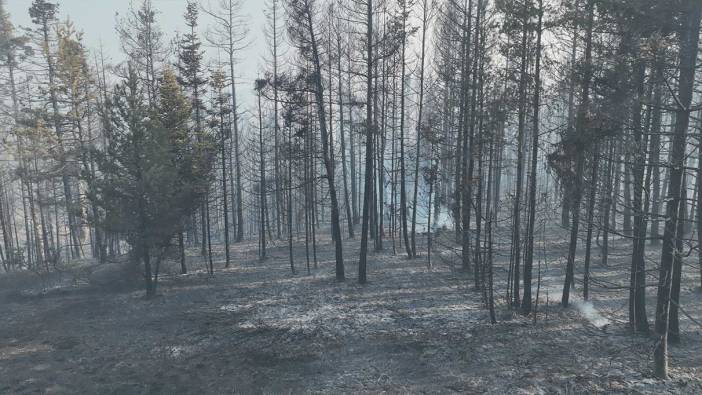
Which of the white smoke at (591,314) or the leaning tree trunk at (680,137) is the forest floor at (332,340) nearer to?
the white smoke at (591,314)

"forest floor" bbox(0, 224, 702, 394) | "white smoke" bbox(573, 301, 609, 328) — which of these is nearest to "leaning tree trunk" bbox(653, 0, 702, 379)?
"forest floor" bbox(0, 224, 702, 394)

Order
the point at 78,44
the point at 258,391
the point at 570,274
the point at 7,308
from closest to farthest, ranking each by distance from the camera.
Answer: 1. the point at 258,391
2. the point at 570,274
3. the point at 7,308
4. the point at 78,44

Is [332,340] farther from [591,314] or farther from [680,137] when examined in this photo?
[680,137]

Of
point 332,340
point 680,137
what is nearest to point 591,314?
point 680,137

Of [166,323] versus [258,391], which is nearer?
[258,391]

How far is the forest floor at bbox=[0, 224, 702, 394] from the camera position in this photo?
9.31 meters

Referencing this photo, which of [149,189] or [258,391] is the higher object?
[149,189]

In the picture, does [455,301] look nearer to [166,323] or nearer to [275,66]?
[166,323]

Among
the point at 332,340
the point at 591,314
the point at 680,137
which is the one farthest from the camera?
the point at 591,314

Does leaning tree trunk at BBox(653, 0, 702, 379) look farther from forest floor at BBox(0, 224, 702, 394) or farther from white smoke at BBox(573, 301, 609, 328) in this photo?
white smoke at BBox(573, 301, 609, 328)

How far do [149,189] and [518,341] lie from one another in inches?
556

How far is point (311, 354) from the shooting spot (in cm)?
1099

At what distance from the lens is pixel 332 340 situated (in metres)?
11.7

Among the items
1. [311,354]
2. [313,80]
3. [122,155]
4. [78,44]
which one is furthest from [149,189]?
[78,44]
